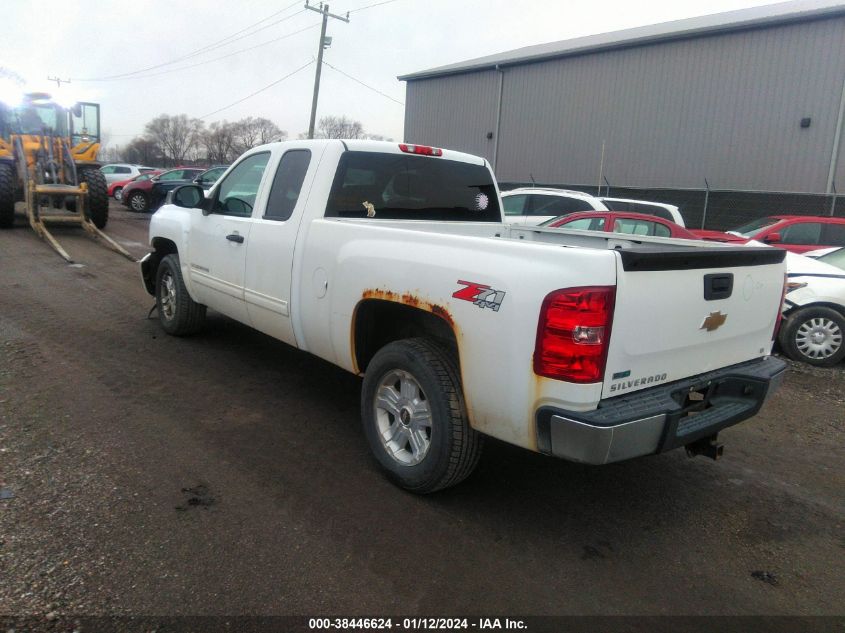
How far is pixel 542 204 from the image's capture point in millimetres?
12609

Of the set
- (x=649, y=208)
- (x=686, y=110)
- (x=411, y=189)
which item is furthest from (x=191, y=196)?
(x=686, y=110)

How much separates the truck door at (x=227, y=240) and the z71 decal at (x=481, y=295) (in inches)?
97.4

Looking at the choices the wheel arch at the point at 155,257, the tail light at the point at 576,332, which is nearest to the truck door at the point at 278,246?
the wheel arch at the point at 155,257

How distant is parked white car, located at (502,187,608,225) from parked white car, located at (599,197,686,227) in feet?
1.47

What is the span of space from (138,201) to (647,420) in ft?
71.6

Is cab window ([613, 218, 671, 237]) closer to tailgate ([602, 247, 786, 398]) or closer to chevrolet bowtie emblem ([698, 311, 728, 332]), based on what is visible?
tailgate ([602, 247, 786, 398])

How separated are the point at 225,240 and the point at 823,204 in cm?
1613

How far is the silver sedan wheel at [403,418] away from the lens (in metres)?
3.51

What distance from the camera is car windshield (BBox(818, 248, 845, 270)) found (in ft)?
24.7

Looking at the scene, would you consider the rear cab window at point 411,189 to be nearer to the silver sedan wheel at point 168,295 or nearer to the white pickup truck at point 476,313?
the white pickup truck at point 476,313

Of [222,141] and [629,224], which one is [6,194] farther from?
[222,141]

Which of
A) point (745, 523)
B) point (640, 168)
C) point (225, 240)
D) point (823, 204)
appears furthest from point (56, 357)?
point (640, 168)

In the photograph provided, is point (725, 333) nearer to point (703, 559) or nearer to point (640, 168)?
point (703, 559)

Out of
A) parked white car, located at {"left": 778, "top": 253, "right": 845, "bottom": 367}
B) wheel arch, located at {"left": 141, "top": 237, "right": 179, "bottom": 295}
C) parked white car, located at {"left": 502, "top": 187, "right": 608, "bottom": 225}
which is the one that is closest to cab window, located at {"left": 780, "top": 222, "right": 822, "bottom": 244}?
parked white car, located at {"left": 502, "top": 187, "right": 608, "bottom": 225}
